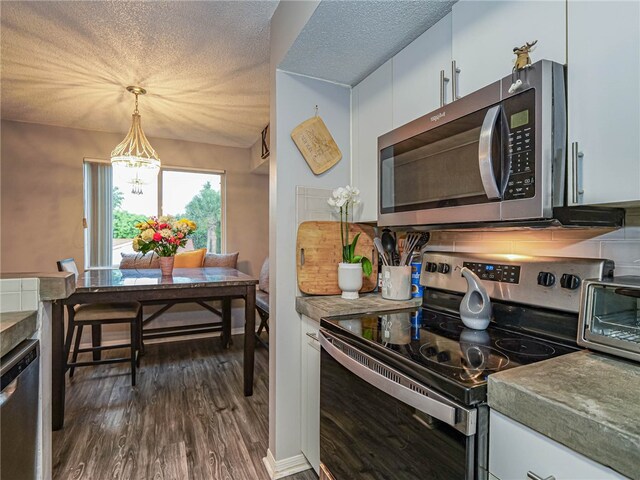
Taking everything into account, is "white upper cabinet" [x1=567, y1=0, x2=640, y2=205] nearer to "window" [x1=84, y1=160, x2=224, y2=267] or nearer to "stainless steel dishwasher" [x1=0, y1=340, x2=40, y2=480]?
"stainless steel dishwasher" [x1=0, y1=340, x2=40, y2=480]

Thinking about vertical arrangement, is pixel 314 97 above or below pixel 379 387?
above

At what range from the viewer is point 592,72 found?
0.84 m

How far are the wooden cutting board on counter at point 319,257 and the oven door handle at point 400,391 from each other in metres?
0.53

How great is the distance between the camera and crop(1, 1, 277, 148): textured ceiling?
1816 mm

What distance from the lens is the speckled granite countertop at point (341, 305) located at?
1466mm

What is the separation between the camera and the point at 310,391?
1.67m

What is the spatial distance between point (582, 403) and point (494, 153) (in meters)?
0.66

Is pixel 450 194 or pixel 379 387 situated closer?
pixel 379 387

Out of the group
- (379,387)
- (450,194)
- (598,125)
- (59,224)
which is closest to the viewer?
(598,125)

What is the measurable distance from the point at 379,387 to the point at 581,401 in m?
0.49

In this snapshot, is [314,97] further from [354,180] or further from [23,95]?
[23,95]

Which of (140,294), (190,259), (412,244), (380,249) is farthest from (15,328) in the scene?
(190,259)

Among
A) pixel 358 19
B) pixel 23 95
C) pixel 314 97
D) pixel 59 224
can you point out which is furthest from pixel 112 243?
pixel 358 19

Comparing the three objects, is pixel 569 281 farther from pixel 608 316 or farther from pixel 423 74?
pixel 423 74
